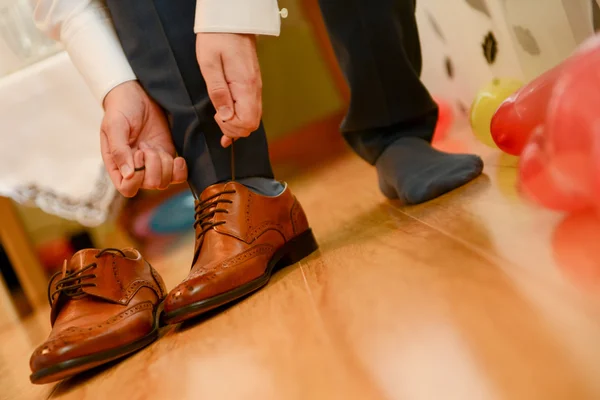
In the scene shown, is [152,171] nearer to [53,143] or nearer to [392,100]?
[392,100]

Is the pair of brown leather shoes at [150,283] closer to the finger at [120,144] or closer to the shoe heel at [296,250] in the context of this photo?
the shoe heel at [296,250]

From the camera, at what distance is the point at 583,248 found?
1.38ft

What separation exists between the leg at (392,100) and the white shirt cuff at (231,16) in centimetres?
27

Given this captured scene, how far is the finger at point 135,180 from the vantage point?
68cm

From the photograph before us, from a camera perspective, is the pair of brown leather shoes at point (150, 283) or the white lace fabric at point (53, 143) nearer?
the pair of brown leather shoes at point (150, 283)

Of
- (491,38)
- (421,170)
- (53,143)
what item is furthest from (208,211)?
(53,143)

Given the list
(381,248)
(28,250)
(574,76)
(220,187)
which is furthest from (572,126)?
(28,250)

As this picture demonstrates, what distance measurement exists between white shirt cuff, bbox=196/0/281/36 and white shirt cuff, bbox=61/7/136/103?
0.59 feet

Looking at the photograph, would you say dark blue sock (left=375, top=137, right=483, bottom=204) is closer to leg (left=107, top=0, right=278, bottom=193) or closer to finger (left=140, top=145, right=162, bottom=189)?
leg (left=107, top=0, right=278, bottom=193)

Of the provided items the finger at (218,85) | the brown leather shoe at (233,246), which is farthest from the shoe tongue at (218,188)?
the finger at (218,85)

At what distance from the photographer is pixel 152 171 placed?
0.70 meters

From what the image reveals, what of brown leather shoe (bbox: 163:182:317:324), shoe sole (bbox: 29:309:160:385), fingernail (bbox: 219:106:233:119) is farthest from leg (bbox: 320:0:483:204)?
shoe sole (bbox: 29:309:160:385)

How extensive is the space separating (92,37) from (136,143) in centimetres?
17

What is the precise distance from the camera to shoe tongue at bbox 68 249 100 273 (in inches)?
26.0
